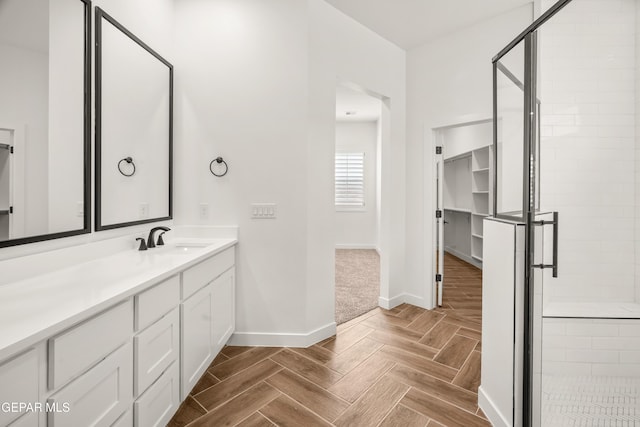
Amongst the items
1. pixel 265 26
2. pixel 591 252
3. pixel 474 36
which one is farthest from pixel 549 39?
pixel 265 26

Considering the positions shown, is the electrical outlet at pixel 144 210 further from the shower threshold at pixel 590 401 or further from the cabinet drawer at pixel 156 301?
the shower threshold at pixel 590 401

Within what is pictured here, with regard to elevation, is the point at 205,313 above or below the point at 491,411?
above

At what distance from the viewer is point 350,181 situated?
23.9ft

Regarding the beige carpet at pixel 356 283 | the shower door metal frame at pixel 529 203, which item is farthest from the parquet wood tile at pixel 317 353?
the shower door metal frame at pixel 529 203

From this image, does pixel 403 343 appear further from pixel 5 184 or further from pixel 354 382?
pixel 5 184

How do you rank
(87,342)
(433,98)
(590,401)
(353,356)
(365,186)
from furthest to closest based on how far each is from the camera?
(365,186), (433,98), (353,356), (590,401), (87,342)

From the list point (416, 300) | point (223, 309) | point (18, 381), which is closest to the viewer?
point (18, 381)

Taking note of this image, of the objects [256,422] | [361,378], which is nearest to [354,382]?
[361,378]

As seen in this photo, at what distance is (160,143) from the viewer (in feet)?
7.89

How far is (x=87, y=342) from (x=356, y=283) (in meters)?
3.70

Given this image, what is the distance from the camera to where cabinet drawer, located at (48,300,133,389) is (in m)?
0.90

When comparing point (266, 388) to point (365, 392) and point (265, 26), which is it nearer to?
point (365, 392)

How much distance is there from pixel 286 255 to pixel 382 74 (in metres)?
2.25

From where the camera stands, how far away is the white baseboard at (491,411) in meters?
1.60
